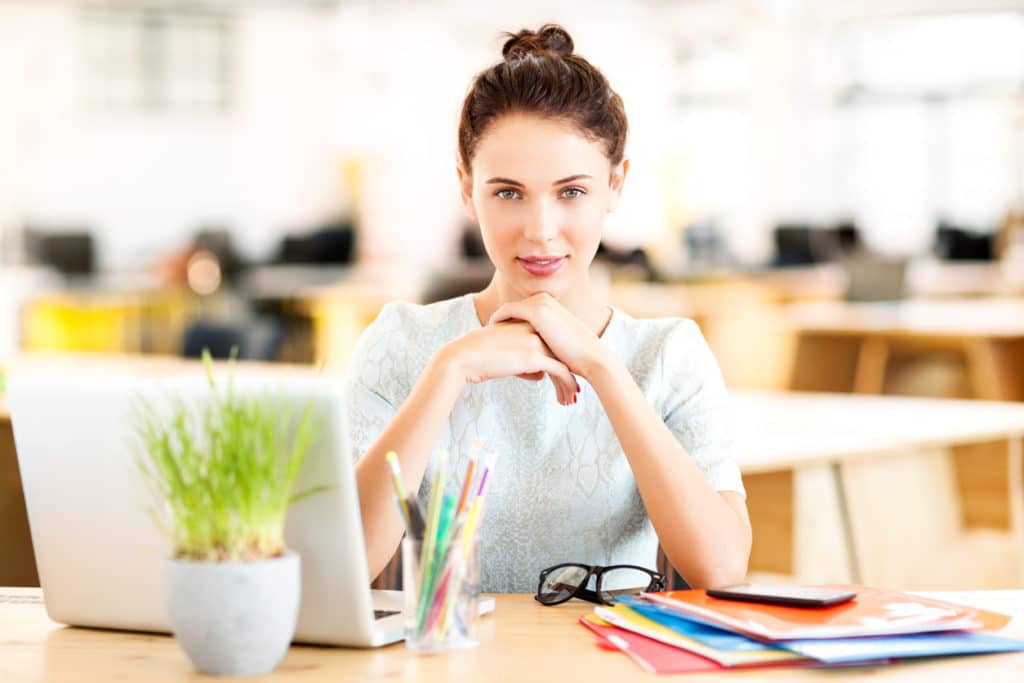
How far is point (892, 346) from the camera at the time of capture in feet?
20.7

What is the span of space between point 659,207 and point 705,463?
11.0 metres

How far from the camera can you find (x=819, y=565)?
118 inches

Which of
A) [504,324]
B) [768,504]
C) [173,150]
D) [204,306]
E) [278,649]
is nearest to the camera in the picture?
[278,649]

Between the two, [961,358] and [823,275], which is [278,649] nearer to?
[961,358]

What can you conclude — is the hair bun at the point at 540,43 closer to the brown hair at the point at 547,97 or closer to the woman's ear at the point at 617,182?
the brown hair at the point at 547,97

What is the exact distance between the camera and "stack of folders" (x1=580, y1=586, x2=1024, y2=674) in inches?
49.5

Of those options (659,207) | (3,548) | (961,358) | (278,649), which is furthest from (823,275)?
(278,649)

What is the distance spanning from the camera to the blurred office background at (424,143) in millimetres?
11445

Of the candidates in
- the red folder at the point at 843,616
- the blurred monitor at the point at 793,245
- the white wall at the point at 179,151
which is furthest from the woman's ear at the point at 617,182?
the white wall at the point at 179,151

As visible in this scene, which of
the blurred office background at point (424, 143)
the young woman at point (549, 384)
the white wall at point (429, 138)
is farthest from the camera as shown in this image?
the white wall at point (429, 138)

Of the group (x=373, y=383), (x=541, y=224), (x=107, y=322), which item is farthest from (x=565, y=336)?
(x=107, y=322)

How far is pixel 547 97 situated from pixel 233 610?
2.75 feet

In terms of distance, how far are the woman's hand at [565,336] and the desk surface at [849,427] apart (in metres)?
1.00

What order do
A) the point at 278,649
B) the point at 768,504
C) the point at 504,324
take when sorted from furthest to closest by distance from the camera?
the point at 768,504, the point at 504,324, the point at 278,649
